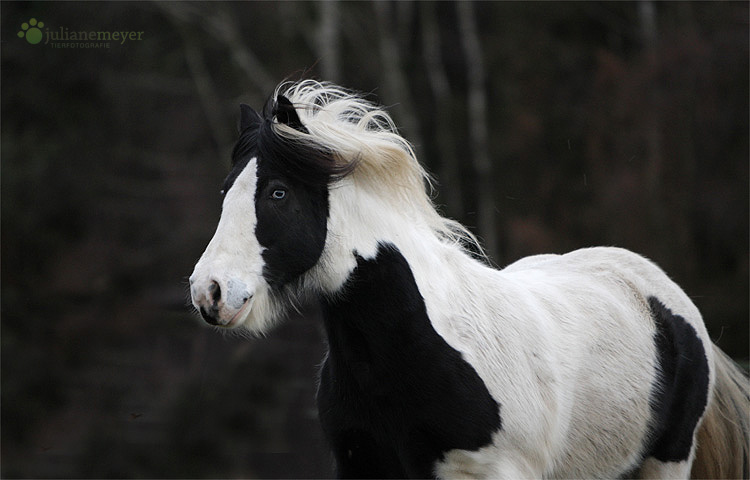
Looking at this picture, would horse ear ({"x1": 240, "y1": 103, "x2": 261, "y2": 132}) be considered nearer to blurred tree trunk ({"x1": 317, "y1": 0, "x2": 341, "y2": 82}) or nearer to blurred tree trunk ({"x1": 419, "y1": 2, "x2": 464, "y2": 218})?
blurred tree trunk ({"x1": 317, "y1": 0, "x2": 341, "y2": 82})

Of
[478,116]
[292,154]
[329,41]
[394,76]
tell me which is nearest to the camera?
[292,154]

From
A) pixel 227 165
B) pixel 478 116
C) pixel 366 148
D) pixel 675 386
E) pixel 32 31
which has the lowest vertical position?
pixel 227 165

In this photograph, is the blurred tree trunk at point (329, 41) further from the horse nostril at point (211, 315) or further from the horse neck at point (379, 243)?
the horse nostril at point (211, 315)

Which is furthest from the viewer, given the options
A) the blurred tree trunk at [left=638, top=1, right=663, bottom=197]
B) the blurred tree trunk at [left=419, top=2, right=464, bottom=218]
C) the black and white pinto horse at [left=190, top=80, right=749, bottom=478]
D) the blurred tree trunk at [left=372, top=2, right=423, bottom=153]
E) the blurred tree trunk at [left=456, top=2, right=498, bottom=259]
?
the blurred tree trunk at [left=419, top=2, right=464, bottom=218]

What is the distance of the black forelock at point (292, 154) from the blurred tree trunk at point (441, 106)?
48.4 feet

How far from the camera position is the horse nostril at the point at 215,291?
11.3 ft

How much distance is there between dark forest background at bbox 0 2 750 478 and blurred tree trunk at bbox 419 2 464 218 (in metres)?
0.06

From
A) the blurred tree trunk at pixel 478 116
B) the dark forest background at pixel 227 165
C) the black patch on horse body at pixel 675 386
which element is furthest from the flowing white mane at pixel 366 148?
the blurred tree trunk at pixel 478 116

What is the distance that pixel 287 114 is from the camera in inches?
154

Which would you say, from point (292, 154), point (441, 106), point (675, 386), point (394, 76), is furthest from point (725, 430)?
point (441, 106)

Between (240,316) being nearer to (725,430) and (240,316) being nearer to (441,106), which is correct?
(725,430)

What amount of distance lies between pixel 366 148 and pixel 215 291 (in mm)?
1005

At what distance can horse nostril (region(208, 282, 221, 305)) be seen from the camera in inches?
136

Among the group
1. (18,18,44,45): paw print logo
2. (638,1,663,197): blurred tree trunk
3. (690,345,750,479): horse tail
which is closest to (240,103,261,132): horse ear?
(690,345,750,479): horse tail
